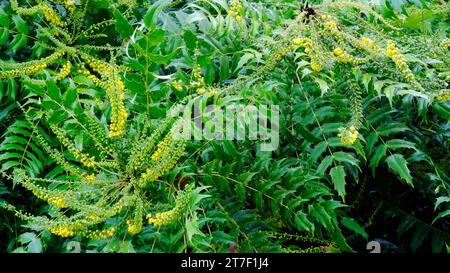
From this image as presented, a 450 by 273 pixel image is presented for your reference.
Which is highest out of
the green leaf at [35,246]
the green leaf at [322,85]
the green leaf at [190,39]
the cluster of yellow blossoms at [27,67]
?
the green leaf at [190,39]

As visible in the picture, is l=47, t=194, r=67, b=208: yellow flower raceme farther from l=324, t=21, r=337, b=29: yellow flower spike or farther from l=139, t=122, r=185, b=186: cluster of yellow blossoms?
l=324, t=21, r=337, b=29: yellow flower spike

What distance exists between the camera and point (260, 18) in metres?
2.54

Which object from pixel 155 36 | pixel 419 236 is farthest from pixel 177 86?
pixel 419 236

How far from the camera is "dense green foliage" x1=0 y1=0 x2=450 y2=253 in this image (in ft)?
6.10

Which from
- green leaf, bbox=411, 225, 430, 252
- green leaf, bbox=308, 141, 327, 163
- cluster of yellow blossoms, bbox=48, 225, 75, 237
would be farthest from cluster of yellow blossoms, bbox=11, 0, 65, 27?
A: green leaf, bbox=411, 225, 430, 252

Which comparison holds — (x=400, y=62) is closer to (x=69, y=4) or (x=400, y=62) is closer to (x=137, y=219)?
(x=137, y=219)

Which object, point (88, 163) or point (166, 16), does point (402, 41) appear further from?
point (88, 163)

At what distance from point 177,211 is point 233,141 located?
56 cm

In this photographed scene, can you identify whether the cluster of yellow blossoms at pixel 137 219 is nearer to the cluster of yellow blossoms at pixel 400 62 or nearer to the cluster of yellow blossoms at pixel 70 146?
the cluster of yellow blossoms at pixel 70 146

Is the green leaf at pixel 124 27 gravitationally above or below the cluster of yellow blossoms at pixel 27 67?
above

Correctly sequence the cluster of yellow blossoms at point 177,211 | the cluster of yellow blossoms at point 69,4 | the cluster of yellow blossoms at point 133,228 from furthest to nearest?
the cluster of yellow blossoms at point 69,4, the cluster of yellow blossoms at point 133,228, the cluster of yellow blossoms at point 177,211

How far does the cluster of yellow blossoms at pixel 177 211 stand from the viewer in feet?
5.45

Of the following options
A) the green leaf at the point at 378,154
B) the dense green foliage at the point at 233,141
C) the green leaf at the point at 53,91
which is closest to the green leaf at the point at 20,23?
the dense green foliage at the point at 233,141

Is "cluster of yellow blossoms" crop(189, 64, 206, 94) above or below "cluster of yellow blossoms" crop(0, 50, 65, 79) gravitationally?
above
